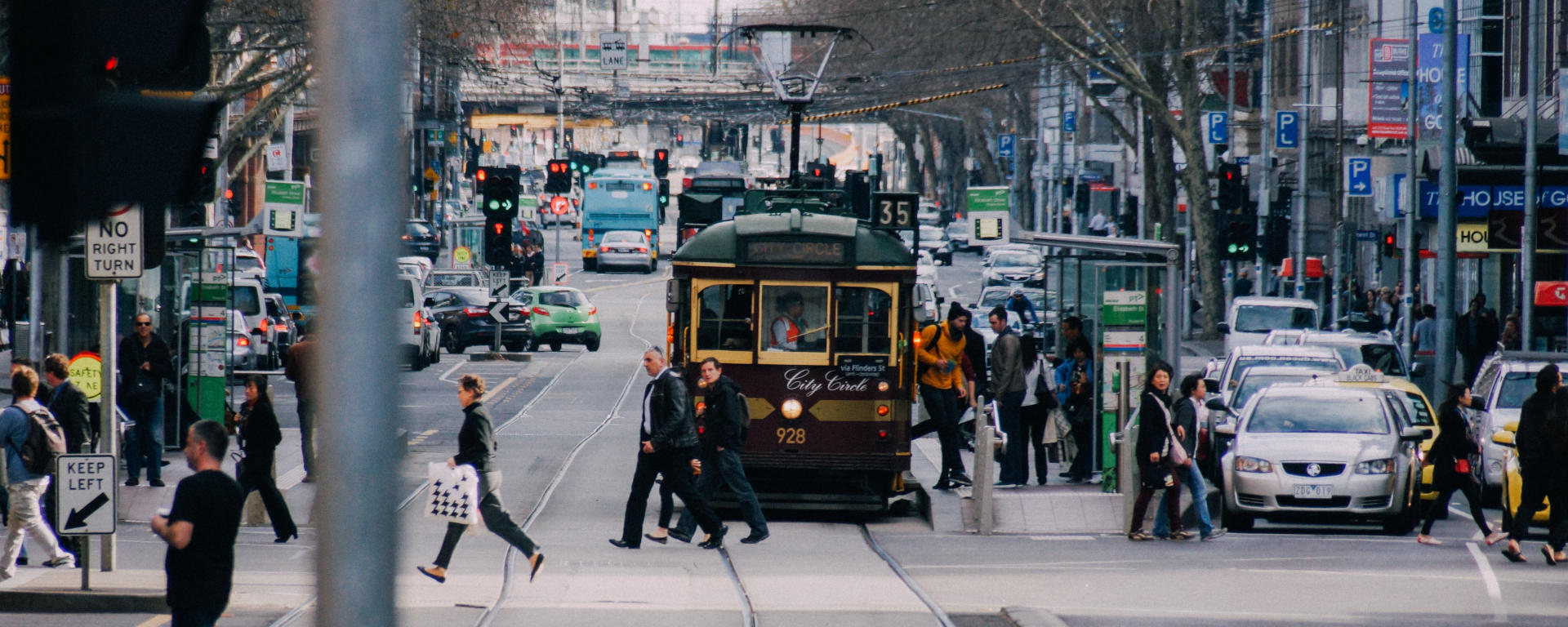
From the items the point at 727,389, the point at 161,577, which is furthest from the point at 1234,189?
the point at 161,577

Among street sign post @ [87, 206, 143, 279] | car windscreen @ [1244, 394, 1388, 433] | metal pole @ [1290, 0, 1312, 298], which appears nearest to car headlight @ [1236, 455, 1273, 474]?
car windscreen @ [1244, 394, 1388, 433]

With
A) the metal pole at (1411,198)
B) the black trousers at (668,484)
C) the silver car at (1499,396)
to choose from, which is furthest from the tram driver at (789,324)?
the metal pole at (1411,198)

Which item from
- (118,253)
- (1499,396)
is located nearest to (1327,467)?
(1499,396)

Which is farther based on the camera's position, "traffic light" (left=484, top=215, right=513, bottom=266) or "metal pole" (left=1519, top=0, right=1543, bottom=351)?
"traffic light" (left=484, top=215, right=513, bottom=266)

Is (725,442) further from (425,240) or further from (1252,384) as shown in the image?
(425,240)

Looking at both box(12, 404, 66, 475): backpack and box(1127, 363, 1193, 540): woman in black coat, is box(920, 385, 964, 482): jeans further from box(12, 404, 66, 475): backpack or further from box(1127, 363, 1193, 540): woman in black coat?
box(12, 404, 66, 475): backpack

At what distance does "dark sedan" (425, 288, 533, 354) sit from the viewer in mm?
38281

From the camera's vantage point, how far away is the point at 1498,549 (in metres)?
15.3

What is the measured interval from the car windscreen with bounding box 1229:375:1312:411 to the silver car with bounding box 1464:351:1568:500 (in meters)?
2.18

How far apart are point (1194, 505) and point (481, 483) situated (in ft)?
21.8

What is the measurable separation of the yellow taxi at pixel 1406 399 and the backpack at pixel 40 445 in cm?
1160

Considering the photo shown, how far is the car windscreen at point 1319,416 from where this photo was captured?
17188 mm

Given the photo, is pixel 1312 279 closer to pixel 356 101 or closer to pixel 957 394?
pixel 957 394

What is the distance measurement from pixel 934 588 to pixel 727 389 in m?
2.66
